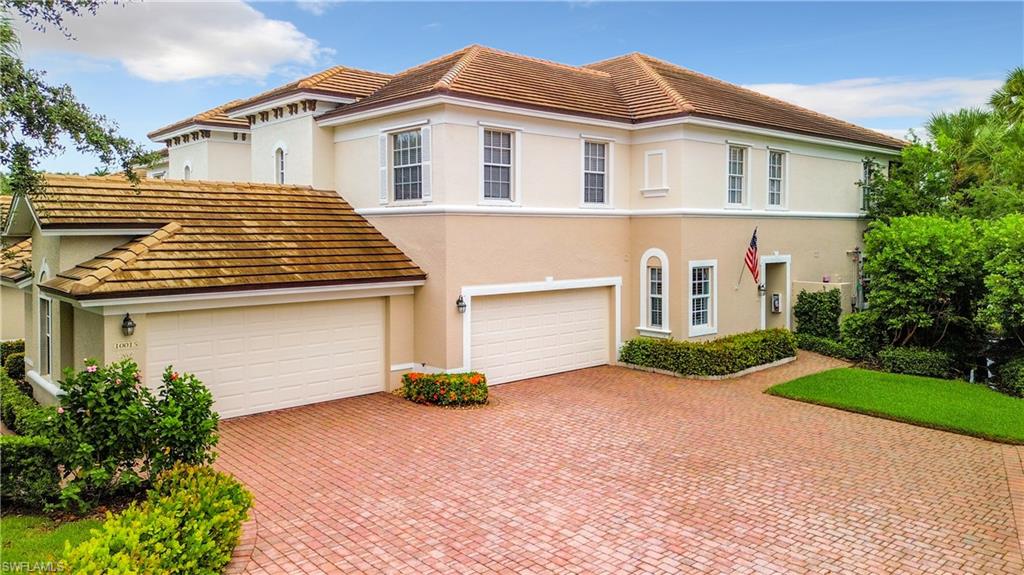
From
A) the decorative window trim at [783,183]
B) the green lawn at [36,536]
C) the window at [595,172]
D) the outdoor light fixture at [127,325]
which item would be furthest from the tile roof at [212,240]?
the decorative window trim at [783,183]

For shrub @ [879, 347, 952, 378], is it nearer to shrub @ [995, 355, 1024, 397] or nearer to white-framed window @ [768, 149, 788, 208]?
shrub @ [995, 355, 1024, 397]

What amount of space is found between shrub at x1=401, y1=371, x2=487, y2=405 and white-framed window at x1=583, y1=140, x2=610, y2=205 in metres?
5.94

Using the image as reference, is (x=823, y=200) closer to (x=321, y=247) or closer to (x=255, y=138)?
(x=321, y=247)

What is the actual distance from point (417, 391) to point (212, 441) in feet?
20.4

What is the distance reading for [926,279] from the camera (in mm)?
18094

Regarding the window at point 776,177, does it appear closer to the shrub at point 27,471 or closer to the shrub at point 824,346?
the shrub at point 824,346

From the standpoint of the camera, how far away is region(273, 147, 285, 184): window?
20.1 m

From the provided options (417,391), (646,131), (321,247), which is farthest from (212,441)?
(646,131)

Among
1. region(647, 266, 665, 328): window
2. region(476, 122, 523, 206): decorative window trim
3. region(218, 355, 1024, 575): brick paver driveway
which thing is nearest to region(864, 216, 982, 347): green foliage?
region(218, 355, 1024, 575): brick paver driveway

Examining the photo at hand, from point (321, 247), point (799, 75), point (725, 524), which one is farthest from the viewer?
point (799, 75)

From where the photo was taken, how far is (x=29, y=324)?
661 inches

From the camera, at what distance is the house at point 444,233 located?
44.8 feet

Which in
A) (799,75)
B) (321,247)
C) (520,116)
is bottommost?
(321,247)

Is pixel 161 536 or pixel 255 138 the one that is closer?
pixel 161 536
